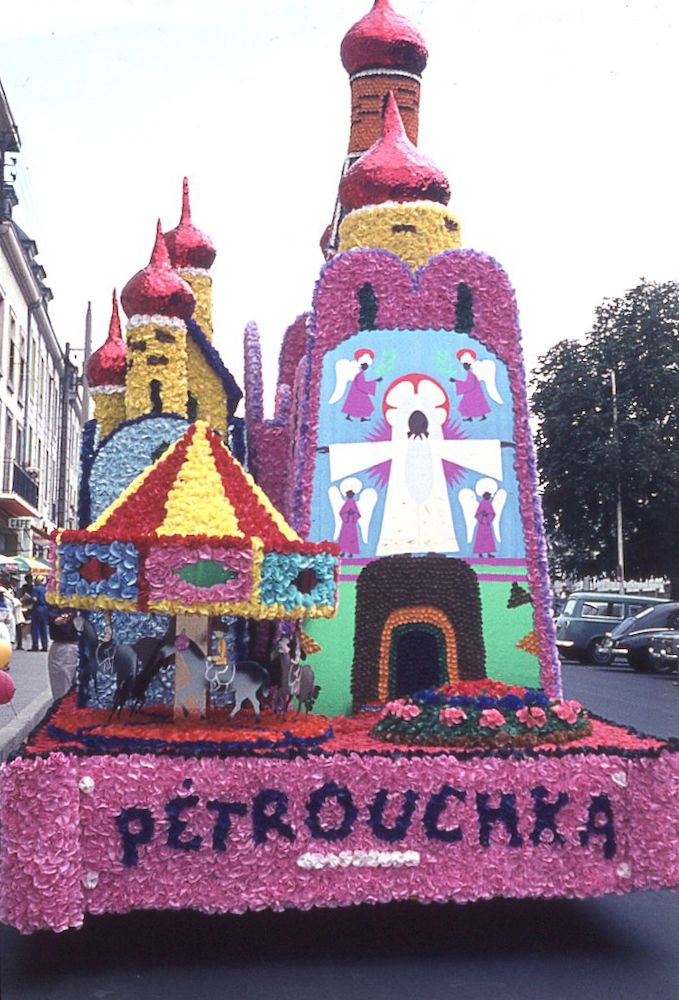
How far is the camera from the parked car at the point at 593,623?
27.6m

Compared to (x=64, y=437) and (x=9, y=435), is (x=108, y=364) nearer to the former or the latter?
(x=9, y=435)

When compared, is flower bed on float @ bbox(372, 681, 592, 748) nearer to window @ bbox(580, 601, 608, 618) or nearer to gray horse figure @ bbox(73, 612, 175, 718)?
gray horse figure @ bbox(73, 612, 175, 718)

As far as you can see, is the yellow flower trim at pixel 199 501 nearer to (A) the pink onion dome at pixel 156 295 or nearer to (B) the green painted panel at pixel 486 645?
(B) the green painted panel at pixel 486 645

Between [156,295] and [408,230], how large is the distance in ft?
7.27

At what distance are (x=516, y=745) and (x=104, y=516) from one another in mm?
2495

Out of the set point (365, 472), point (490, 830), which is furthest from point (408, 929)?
point (365, 472)

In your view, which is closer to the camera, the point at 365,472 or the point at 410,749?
the point at 410,749

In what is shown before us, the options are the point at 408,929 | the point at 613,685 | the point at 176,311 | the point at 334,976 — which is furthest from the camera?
the point at 613,685

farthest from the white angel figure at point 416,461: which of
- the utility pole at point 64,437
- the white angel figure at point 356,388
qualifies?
the utility pole at point 64,437

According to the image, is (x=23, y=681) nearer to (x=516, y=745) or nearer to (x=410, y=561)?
(x=410, y=561)

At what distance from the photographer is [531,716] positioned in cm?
596

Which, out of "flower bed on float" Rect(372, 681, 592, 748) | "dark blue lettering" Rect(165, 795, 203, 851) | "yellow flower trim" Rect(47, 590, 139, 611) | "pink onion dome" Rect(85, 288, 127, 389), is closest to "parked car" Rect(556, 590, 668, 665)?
"pink onion dome" Rect(85, 288, 127, 389)

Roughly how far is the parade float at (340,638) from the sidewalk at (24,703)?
1952mm

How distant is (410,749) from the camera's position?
5.67 metres
